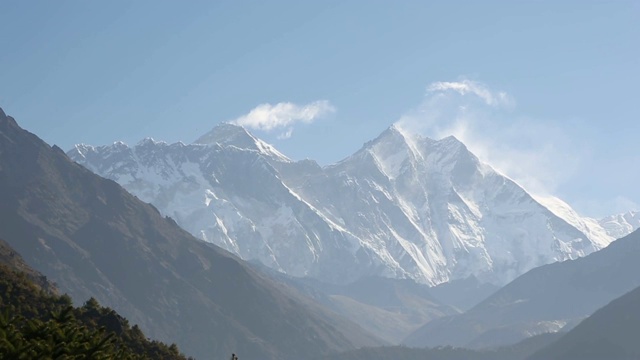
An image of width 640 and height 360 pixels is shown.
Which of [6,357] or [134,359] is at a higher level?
[134,359]

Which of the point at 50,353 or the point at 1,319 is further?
the point at 1,319

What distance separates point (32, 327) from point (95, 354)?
26.1 feet

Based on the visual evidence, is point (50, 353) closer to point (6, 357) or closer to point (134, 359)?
point (6, 357)

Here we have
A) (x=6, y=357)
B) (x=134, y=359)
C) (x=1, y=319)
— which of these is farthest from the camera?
(x=134, y=359)

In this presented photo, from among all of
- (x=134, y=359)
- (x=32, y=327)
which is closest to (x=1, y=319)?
(x=32, y=327)

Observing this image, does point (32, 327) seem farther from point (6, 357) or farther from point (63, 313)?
point (63, 313)

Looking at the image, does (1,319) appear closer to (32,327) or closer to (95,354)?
(32,327)

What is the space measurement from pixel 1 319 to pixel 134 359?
31.3 metres

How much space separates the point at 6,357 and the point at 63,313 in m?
44.8

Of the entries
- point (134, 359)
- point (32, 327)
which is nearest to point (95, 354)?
point (32, 327)

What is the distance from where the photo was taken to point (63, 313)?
506 ft

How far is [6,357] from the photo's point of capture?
10969 centimetres

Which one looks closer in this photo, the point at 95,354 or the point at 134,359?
the point at 95,354

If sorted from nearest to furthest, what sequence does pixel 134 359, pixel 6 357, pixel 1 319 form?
pixel 6 357, pixel 1 319, pixel 134 359
